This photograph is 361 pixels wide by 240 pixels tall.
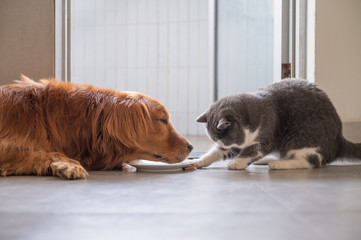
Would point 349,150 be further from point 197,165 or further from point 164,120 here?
point 164,120

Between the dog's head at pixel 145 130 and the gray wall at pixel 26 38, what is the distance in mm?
992

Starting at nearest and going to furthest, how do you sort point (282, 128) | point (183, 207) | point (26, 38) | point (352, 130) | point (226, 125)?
point (183, 207)
point (226, 125)
point (282, 128)
point (352, 130)
point (26, 38)

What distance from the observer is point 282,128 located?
2.19 meters

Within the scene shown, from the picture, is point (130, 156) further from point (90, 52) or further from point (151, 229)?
point (90, 52)

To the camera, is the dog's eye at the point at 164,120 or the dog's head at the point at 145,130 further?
the dog's eye at the point at 164,120

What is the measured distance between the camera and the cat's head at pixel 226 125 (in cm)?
211

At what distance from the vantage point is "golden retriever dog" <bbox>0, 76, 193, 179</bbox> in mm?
1823

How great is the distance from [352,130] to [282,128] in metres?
0.81

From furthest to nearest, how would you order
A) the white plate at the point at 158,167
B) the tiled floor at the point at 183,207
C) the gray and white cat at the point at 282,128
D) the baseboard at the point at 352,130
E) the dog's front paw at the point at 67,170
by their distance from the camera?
the baseboard at the point at 352,130 < the gray and white cat at the point at 282,128 < the white plate at the point at 158,167 < the dog's front paw at the point at 67,170 < the tiled floor at the point at 183,207

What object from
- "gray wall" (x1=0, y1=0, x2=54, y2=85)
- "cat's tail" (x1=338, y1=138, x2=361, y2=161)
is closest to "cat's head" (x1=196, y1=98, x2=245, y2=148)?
"cat's tail" (x1=338, y1=138, x2=361, y2=161)

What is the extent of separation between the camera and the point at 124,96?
6.94 ft

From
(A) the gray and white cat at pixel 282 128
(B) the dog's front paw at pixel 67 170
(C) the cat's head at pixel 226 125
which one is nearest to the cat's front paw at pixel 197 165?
(A) the gray and white cat at pixel 282 128

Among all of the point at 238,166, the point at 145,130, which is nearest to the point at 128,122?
the point at 145,130

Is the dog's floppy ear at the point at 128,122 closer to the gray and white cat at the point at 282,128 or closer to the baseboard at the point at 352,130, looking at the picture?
the gray and white cat at the point at 282,128
